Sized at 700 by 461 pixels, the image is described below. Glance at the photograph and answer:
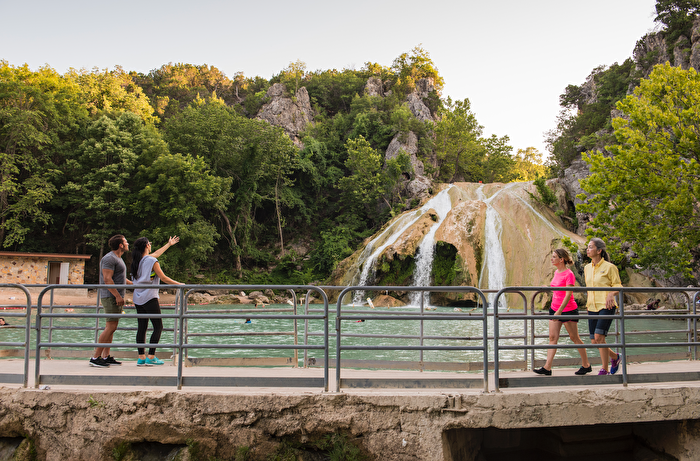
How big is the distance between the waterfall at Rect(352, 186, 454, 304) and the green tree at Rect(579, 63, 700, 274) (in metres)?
11.5

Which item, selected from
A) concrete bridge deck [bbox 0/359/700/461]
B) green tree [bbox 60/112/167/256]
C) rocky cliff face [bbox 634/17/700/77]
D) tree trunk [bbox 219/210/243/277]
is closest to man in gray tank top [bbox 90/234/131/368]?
concrete bridge deck [bbox 0/359/700/461]

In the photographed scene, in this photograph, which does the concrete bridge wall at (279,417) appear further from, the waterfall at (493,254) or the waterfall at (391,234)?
the waterfall at (391,234)

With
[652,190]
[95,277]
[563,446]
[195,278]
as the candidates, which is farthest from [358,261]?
[563,446]

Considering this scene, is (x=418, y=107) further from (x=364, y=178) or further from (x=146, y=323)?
(x=146, y=323)

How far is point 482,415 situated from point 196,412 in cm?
265

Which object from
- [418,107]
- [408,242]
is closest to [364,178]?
[408,242]

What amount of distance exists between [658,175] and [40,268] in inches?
1365

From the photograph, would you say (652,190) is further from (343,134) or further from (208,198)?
(343,134)

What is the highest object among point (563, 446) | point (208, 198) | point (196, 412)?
point (208, 198)

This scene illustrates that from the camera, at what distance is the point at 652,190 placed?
17359mm

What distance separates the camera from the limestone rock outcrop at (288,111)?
49594mm

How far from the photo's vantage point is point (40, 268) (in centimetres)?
2914

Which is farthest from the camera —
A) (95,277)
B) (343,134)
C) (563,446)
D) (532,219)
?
(343,134)

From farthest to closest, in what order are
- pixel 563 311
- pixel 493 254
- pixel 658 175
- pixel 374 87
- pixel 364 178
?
1. pixel 374 87
2. pixel 364 178
3. pixel 493 254
4. pixel 658 175
5. pixel 563 311
